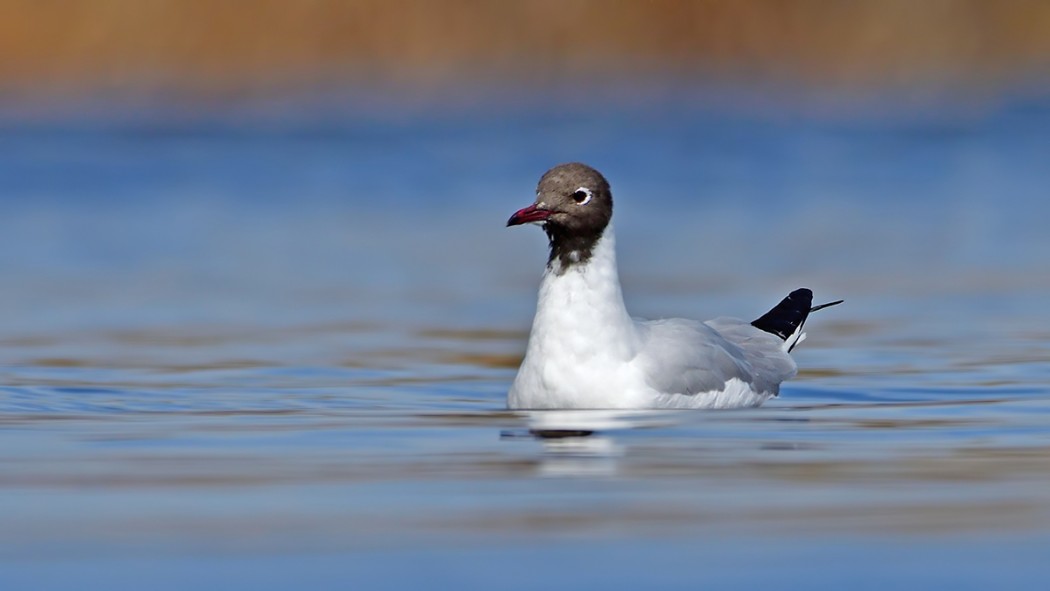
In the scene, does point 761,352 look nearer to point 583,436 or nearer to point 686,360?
point 686,360

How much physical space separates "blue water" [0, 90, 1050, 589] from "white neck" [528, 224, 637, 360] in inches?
14.8

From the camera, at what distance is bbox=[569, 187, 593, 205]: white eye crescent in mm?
9164

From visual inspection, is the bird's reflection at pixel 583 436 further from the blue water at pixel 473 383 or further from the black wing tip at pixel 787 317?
the black wing tip at pixel 787 317

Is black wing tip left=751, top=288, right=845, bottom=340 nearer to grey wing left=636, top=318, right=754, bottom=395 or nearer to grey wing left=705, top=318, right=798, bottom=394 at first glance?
grey wing left=705, top=318, right=798, bottom=394

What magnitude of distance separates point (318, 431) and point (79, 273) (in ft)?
25.8

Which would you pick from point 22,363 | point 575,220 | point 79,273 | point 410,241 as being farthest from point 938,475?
point 410,241

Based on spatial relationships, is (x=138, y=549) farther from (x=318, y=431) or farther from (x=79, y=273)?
(x=79, y=273)

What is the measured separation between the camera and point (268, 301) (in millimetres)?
13953

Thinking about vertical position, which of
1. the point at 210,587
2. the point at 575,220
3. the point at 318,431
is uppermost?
the point at 575,220

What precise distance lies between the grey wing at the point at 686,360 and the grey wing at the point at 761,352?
11 cm

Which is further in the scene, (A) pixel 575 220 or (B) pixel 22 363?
(B) pixel 22 363

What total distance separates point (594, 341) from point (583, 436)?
3.74 ft

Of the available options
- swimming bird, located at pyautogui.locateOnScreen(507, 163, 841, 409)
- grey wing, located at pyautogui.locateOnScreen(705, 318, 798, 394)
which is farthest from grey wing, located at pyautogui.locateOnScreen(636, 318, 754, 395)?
grey wing, located at pyautogui.locateOnScreen(705, 318, 798, 394)

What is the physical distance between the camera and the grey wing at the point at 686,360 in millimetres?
8953
